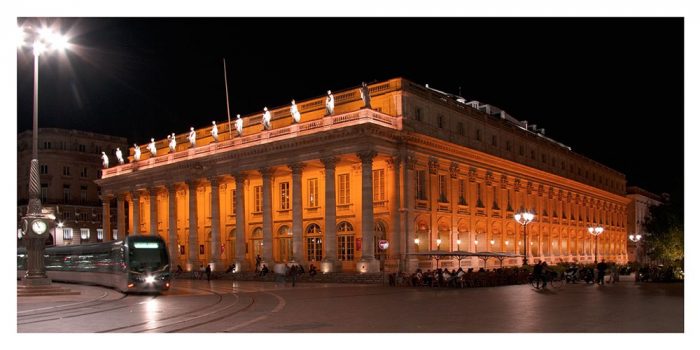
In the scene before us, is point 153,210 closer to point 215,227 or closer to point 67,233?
point 215,227

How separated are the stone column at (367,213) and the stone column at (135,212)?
3145 cm

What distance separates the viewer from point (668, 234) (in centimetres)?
4612

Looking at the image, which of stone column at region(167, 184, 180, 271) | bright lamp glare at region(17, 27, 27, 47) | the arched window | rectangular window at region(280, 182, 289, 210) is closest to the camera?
bright lamp glare at region(17, 27, 27, 47)

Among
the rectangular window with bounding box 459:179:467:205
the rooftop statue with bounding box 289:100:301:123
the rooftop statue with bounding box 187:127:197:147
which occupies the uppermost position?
the rooftop statue with bounding box 289:100:301:123

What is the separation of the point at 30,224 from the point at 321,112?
2735cm

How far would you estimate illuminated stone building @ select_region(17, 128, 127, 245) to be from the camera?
303ft

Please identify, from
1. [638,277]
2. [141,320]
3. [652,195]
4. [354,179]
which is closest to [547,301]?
[141,320]

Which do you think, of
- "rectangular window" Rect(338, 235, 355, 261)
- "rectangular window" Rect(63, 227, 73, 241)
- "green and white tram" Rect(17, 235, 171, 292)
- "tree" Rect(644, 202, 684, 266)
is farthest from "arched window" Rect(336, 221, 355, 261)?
"rectangular window" Rect(63, 227, 73, 241)

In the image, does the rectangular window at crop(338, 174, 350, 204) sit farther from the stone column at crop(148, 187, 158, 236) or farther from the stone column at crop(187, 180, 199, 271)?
the stone column at crop(148, 187, 158, 236)

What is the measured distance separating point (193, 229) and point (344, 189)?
15783 millimetres

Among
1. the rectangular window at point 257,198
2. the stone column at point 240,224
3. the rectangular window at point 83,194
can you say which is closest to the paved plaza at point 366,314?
the stone column at point 240,224

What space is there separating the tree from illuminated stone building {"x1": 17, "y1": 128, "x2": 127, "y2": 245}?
69839 mm

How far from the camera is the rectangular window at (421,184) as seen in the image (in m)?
51.4

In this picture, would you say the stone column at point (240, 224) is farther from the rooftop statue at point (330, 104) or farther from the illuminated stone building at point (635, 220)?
the illuminated stone building at point (635, 220)
